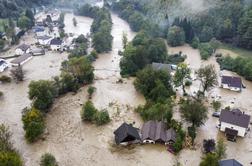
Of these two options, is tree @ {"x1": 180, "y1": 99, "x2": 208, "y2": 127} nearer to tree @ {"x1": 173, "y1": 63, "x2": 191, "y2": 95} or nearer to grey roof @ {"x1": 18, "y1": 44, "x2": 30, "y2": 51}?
tree @ {"x1": 173, "y1": 63, "x2": 191, "y2": 95}

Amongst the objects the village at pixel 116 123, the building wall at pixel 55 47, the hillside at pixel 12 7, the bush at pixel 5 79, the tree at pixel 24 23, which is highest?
the hillside at pixel 12 7

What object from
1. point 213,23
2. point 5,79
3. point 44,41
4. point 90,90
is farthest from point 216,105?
point 44,41

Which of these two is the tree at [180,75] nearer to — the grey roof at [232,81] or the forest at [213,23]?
the grey roof at [232,81]

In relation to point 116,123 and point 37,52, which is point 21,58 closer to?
point 37,52

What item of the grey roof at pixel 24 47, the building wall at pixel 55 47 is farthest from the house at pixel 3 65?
the building wall at pixel 55 47

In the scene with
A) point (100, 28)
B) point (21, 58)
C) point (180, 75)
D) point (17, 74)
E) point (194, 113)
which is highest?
point (100, 28)

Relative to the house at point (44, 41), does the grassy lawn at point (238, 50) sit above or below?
below
